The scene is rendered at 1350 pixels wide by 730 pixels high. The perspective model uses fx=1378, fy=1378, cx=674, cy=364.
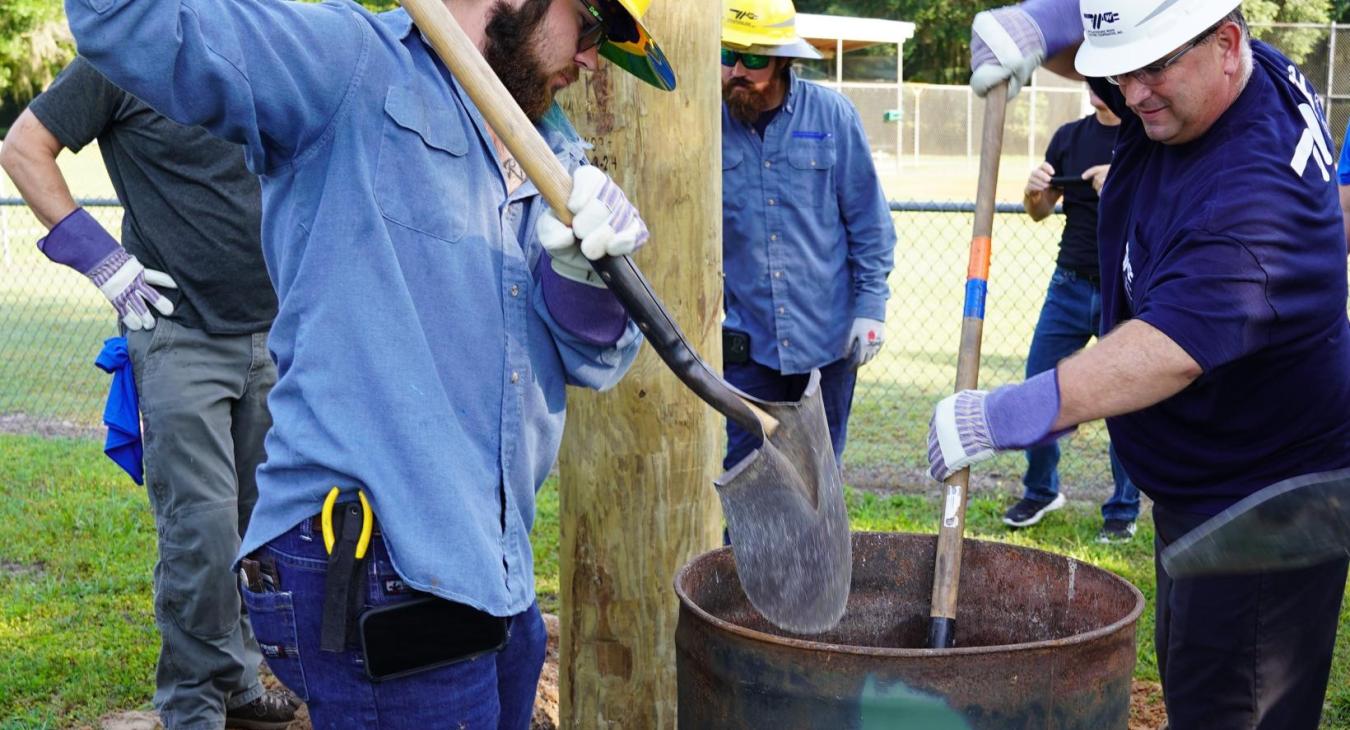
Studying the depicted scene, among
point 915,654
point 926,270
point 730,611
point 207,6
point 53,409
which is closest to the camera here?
point 207,6

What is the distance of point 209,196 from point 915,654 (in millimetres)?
2700

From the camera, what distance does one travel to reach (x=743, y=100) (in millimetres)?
5223

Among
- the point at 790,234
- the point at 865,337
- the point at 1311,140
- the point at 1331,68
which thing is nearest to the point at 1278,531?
the point at 1311,140

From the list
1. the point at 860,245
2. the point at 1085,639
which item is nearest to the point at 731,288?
the point at 860,245

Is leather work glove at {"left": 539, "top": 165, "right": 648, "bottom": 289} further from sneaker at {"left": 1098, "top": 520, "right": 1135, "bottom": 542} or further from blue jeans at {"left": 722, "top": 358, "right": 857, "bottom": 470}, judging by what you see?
sneaker at {"left": 1098, "top": 520, "right": 1135, "bottom": 542}

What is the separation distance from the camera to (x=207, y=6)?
2.06 m

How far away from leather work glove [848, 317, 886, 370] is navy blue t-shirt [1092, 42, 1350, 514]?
6.35 ft

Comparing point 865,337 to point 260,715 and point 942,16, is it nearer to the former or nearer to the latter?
point 260,715

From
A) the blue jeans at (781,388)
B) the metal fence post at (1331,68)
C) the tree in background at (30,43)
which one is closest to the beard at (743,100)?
the blue jeans at (781,388)

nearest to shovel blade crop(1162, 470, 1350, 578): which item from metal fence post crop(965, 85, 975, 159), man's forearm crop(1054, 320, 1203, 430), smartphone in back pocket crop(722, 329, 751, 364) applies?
man's forearm crop(1054, 320, 1203, 430)

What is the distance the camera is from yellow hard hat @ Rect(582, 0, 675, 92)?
8.07 ft

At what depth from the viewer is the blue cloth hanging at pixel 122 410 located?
13.6 ft

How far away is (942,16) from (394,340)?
4085 cm

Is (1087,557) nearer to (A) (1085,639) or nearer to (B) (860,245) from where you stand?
(B) (860,245)
